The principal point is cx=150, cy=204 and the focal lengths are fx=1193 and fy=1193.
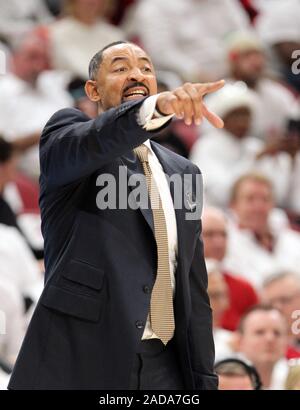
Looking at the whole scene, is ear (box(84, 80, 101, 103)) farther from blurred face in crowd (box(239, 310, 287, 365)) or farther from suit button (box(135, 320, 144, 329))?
blurred face in crowd (box(239, 310, 287, 365))

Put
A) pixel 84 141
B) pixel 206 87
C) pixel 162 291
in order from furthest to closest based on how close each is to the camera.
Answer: pixel 162 291 → pixel 84 141 → pixel 206 87

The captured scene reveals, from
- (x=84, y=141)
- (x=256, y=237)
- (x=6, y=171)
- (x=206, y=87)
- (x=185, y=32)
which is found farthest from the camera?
(x=185, y=32)

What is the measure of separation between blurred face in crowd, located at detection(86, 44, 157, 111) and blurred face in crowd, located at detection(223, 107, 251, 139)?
156 inches

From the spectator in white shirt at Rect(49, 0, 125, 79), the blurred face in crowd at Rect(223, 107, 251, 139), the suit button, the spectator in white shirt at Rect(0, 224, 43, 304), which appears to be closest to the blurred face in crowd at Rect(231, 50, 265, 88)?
the blurred face in crowd at Rect(223, 107, 251, 139)

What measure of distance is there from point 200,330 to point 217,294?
7.83 feet

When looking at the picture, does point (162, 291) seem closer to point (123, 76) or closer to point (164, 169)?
point (164, 169)

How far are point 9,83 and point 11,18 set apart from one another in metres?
0.73

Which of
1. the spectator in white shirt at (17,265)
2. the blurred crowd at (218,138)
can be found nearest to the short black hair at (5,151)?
the blurred crowd at (218,138)

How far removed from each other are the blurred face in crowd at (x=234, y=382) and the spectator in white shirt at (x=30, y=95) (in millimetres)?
2287

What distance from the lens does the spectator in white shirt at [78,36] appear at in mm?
6836

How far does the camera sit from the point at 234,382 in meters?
4.13

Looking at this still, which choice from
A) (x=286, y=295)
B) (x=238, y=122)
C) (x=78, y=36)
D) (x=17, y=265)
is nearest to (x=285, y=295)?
(x=286, y=295)

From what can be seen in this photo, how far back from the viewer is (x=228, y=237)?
6078 mm

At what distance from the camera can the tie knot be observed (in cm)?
274
